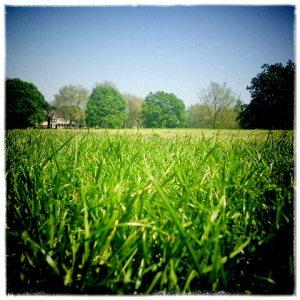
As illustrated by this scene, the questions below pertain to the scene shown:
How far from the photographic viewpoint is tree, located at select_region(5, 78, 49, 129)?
143cm

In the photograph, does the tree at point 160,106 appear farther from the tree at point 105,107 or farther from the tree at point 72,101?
Answer: the tree at point 72,101

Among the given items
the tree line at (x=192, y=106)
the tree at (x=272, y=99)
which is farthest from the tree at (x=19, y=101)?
the tree at (x=272, y=99)

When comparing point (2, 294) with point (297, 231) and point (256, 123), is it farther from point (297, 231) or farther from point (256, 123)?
point (256, 123)

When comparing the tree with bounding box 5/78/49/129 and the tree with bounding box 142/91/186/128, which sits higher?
the tree with bounding box 142/91/186/128

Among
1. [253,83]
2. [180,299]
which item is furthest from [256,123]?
[180,299]

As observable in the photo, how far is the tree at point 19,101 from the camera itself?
143 cm

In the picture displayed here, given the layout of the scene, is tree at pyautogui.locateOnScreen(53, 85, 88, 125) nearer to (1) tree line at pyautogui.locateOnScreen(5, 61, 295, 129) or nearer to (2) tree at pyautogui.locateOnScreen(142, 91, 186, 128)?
(1) tree line at pyautogui.locateOnScreen(5, 61, 295, 129)

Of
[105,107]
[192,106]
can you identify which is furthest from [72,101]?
[192,106]

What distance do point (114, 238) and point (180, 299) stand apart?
0.29 meters

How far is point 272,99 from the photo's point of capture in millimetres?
2037

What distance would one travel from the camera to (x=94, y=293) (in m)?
0.78

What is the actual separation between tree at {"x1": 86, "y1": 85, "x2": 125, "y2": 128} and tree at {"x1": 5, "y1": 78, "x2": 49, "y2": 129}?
64 cm

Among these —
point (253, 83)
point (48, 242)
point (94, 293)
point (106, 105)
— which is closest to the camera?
point (94, 293)

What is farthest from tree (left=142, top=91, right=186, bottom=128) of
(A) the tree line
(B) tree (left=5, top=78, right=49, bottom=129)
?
(B) tree (left=5, top=78, right=49, bottom=129)
